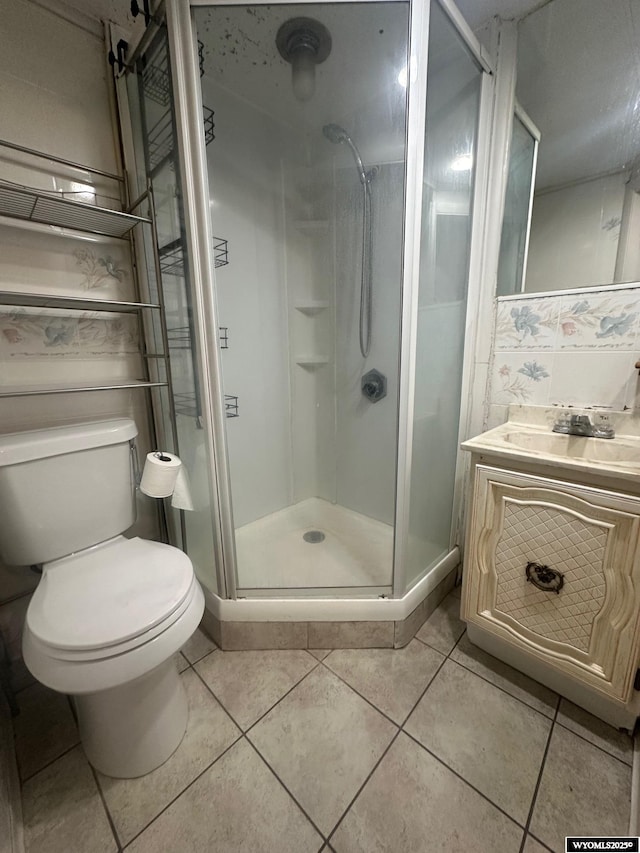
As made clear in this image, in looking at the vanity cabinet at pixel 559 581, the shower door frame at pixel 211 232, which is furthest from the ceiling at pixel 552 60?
the vanity cabinet at pixel 559 581

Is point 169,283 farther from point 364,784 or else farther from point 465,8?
point 364,784

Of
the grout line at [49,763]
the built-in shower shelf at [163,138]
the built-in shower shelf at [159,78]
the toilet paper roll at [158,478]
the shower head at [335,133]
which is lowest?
the grout line at [49,763]

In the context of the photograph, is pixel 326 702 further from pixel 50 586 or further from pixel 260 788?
pixel 50 586

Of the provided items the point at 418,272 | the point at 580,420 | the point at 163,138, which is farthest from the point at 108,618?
the point at 580,420

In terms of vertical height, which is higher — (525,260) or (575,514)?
(525,260)

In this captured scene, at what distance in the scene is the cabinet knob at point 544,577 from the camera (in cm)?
103

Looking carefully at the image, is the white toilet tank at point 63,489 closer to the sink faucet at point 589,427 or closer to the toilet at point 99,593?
the toilet at point 99,593

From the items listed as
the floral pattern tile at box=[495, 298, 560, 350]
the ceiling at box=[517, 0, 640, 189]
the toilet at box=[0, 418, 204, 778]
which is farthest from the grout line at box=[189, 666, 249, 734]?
the ceiling at box=[517, 0, 640, 189]

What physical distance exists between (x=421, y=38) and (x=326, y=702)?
6.56 ft

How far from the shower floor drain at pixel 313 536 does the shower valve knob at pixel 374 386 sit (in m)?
0.74

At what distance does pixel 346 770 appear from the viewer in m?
0.94

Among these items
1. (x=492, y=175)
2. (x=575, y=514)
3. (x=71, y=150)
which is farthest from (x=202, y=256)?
(x=575, y=514)

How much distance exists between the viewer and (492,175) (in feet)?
4.34

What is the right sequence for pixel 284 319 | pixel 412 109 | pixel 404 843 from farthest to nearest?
pixel 284 319 → pixel 412 109 → pixel 404 843
